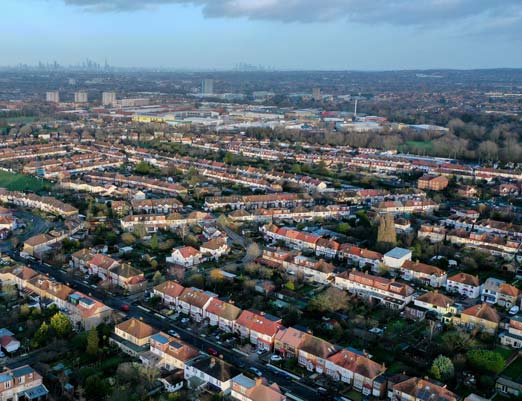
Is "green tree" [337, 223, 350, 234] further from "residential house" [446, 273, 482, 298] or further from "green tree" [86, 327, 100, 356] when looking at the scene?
"green tree" [86, 327, 100, 356]

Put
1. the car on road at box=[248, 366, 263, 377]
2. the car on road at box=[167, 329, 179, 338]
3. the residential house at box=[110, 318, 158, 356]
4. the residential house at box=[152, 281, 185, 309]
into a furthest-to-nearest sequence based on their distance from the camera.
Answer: the residential house at box=[152, 281, 185, 309], the car on road at box=[167, 329, 179, 338], the residential house at box=[110, 318, 158, 356], the car on road at box=[248, 366, 263, 377]

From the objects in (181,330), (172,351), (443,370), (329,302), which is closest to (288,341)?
(329,302)

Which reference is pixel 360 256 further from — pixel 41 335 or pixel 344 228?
pixel 41 335

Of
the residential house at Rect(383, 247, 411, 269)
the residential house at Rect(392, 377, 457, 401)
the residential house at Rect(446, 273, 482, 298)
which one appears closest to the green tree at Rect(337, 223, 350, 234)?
the residential house at Rect(383, 247, 411, 269)

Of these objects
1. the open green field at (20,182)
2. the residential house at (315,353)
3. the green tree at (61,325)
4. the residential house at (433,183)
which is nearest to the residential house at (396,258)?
the residential house at (315,353)

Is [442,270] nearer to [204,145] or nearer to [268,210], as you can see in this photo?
[268,210]

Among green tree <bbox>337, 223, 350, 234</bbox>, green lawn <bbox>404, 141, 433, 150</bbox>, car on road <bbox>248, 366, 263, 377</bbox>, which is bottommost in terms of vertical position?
car on road <bbox>248, 366, 263, 377</bbox>
